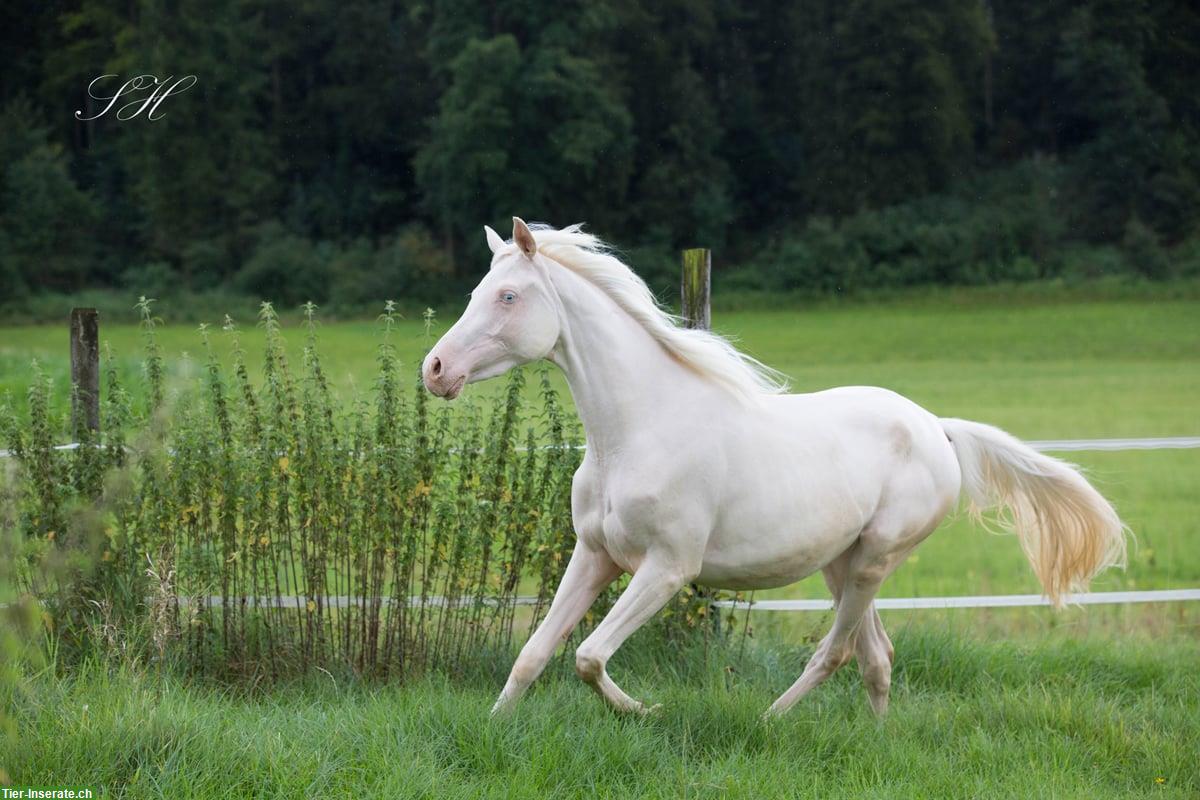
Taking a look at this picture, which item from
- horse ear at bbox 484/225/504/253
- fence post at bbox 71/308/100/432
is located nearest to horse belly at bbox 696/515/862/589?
horse ear at bbox 484/225/504/253

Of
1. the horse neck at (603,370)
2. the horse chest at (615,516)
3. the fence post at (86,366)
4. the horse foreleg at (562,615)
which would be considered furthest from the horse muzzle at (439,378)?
the fence post at (86,366)

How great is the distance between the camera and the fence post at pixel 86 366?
19.7ft

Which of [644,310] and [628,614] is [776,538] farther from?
[644,310]

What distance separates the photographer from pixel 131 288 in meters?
41.3

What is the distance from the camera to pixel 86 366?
615 centimetres

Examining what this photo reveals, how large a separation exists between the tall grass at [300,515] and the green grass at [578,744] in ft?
1.14

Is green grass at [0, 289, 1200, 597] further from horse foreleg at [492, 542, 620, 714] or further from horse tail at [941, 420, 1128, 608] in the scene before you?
horse tail at [941, 420, 1128, 608]

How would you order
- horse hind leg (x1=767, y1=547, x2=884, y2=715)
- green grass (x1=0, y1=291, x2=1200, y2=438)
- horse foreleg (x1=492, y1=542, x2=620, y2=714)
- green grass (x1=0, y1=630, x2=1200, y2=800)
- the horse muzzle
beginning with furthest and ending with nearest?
green grass (x1=0, y1=291, x2=1200, y2=438) < horse hind leg (x1=767, y1=547, x2=884, y2=715) < horse foreleg (x1=492, y1=542, x2=620, y2=714) < the horse muzzle < green grass (x1=0, y1=630, x2=1200, y2=800)

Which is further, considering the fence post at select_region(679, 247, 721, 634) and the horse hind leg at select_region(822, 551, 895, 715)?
the fence post at select_region(679, 247, 721, 634)

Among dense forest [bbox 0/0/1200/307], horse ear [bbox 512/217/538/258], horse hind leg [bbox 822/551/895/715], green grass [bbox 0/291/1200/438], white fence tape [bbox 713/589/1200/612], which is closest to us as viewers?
horse ear [bbox 512/217/538/258]

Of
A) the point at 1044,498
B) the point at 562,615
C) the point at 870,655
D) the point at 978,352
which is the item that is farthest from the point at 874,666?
the point at 978,352

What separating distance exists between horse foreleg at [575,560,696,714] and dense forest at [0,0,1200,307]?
113 feet

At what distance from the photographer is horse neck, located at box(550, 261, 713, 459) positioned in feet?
14.6

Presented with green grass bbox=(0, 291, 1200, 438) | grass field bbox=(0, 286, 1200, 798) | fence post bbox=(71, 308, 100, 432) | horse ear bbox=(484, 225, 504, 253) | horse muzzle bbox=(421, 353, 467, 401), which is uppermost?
horse ear bbox=(484, 225, 504, 253)
